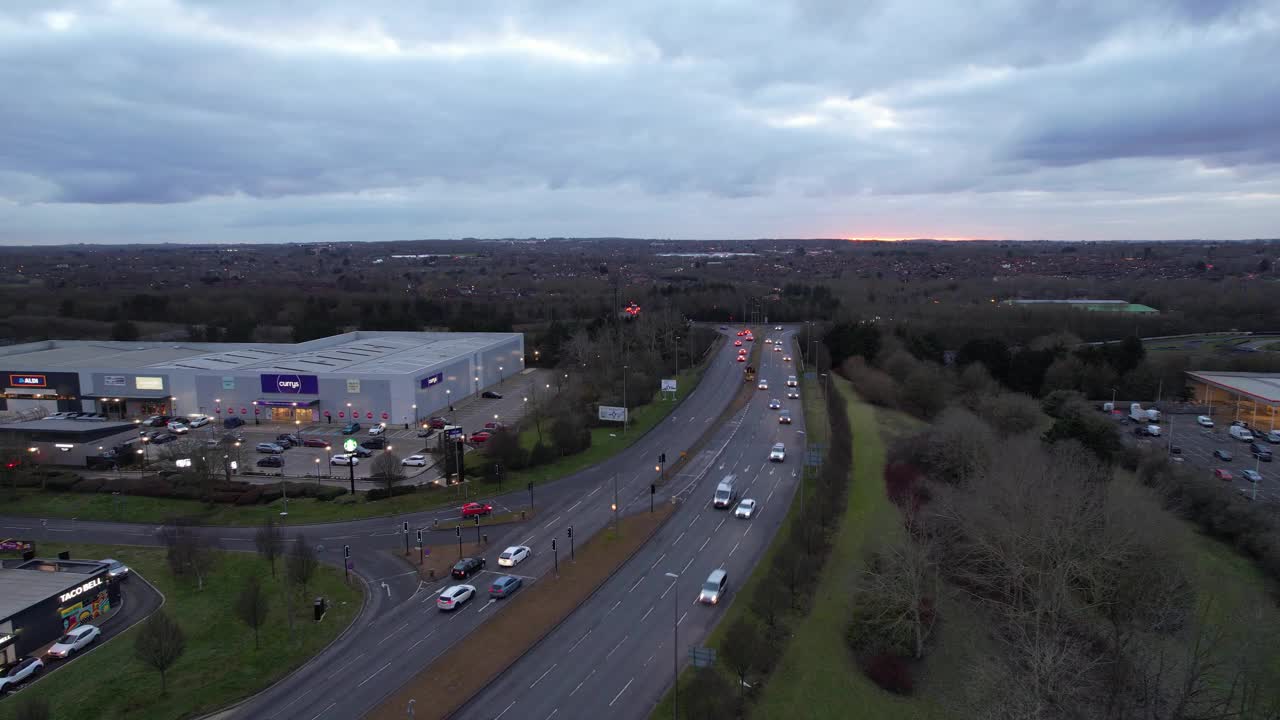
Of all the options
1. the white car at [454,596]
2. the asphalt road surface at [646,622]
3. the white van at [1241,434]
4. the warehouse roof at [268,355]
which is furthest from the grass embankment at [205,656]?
the white van at [1241,434]

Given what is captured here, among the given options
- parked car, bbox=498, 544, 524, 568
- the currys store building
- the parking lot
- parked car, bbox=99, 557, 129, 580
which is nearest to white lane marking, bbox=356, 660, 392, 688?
parked car, bbox=498, 544, 524, 568

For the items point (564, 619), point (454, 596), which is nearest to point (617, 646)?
point (564, 619)

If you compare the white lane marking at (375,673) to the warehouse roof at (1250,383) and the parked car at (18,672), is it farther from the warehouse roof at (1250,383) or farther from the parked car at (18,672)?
the warehouse roof at (1250,383)

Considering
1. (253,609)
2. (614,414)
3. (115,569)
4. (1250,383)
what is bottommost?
(115,569)

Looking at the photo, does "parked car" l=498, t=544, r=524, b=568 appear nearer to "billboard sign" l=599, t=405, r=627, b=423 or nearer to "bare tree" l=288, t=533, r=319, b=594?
"bare tree" l=288, t=533, r=319, b=594

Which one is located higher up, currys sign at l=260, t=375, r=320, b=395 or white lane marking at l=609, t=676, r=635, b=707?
currys sign at l=260, t=375, r=320, b=395

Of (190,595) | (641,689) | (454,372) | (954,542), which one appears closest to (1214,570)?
(954,542)

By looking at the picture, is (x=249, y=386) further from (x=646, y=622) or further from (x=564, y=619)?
(x=646, y=622)
